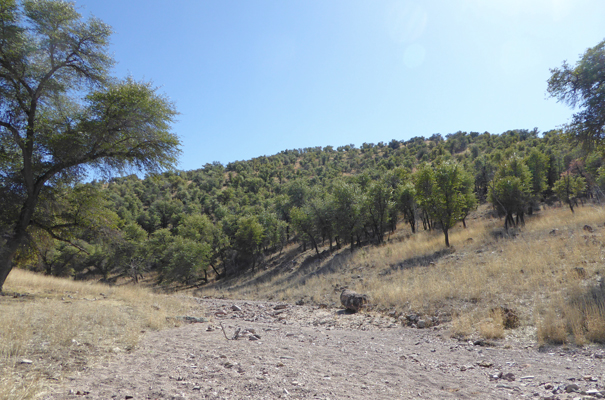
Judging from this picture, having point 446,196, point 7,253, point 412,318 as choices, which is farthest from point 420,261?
point 7,253

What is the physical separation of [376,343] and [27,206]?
12.8 metres

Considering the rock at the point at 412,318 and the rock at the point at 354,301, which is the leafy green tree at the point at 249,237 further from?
the rock at the point at 412,318

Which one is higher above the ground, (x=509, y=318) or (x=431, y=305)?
(x=509, y=318)

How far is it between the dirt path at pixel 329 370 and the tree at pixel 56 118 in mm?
7449

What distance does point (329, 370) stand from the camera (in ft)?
16.6

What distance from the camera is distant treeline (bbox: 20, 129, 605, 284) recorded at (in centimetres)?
2534

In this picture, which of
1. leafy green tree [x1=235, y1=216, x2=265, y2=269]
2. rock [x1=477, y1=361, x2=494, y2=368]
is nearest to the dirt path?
rock [x1=477, y1=361, x2=494, y2=368]

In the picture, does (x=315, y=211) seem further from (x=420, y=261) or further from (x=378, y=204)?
(x=420, y=261)

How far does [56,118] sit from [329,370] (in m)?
13.4

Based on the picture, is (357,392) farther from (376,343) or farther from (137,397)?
(376,343)

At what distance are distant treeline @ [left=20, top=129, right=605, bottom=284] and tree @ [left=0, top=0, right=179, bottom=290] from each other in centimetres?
131

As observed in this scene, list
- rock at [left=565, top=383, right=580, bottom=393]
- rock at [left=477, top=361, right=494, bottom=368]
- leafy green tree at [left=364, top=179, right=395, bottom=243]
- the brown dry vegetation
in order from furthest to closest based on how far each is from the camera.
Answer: leafy green tree at [left=364, top=179, right=395, bottom=243], the brown dry vegetation, rock at [left=477, top=361, right=494, bottom=368], rock at [left=565, top=383, right=580, bottom=393]

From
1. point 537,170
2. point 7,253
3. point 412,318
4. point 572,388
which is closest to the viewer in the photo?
point 572,388

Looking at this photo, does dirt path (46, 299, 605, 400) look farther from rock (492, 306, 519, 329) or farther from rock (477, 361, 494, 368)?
rock (492, 306, 519, 329)
